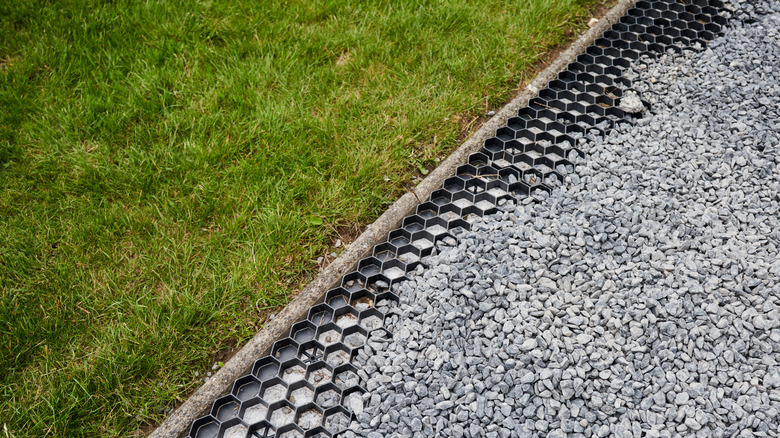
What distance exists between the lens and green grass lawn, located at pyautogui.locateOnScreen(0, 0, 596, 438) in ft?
8.49

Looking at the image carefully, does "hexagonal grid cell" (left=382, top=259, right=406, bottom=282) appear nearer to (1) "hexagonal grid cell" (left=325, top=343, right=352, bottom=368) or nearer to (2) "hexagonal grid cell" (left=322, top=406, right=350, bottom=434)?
(1) "hexagonal grid cell" (left=325, top=343, right=352, bottom=368)

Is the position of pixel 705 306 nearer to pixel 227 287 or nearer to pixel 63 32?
pixel 227 287

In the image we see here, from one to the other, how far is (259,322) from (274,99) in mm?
1694

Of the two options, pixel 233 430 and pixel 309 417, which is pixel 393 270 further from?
pixel 233 430

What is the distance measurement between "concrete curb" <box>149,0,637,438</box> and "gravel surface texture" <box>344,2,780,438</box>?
1.18 ft

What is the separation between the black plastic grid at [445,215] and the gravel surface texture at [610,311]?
12cm

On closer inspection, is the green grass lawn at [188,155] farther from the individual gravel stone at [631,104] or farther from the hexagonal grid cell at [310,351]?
the individual gravel stone at [631,104]

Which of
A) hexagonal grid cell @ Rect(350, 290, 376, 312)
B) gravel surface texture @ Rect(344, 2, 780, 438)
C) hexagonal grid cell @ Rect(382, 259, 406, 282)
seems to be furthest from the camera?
hexagonal grid cell @ Rect(382, 259, 406, 282)

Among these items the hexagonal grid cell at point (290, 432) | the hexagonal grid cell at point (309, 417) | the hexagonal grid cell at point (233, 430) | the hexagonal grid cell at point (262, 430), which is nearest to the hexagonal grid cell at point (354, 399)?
the hexagonal grid cell at point (309, 417)

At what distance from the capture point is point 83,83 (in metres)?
3.79

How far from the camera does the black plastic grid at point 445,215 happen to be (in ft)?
8.06

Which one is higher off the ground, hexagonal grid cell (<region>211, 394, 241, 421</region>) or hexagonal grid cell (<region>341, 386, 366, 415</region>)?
hexagonal grid cell (<region>341, 386, 366, 415</region>)

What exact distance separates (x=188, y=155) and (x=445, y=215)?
1649 millimetres

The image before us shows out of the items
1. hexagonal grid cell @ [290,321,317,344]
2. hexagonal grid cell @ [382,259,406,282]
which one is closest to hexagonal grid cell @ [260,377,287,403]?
hexagonal grid cell @ [290,321,317,344]
